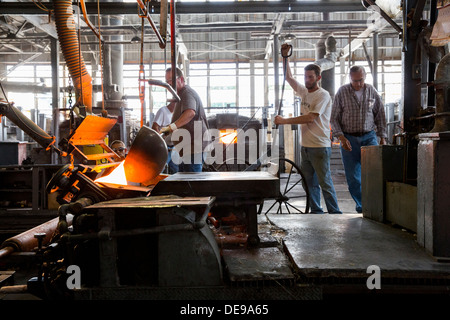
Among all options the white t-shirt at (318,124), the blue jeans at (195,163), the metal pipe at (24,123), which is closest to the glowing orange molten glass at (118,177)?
the metal pipe at (24,123)

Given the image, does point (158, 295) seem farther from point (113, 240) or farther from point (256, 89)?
point (256, 89)

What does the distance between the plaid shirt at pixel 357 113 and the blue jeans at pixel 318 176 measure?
43 centimetres

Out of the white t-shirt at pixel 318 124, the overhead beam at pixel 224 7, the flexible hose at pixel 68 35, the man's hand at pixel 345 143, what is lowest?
the man's hand at pixel 345 143

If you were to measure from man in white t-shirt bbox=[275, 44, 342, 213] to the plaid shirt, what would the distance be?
8.2 inches

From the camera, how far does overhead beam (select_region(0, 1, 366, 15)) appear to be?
5.17m

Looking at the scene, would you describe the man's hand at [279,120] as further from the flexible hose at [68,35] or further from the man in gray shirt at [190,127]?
the flexible hose at [68,35]

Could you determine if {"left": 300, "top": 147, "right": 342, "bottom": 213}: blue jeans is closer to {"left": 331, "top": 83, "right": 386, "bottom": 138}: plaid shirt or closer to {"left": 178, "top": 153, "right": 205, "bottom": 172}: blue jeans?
{"left": 331, "top": 83, "right": 386, "bottom": 138}: plaid shirt

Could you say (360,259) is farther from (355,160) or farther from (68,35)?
(68,35)

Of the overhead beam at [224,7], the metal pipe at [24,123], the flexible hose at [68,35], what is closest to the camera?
the metal pipe at [24,123]

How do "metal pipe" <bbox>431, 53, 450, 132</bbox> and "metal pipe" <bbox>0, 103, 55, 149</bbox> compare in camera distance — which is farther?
"metal pipe" <bbox>0, 103, 55, 149</bbox>

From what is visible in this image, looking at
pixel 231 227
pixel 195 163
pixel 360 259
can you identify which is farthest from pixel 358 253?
pixel 195 163

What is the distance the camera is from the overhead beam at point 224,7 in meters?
5.17

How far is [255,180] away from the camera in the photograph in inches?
88.7

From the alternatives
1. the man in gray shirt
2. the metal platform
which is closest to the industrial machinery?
the metal platform
